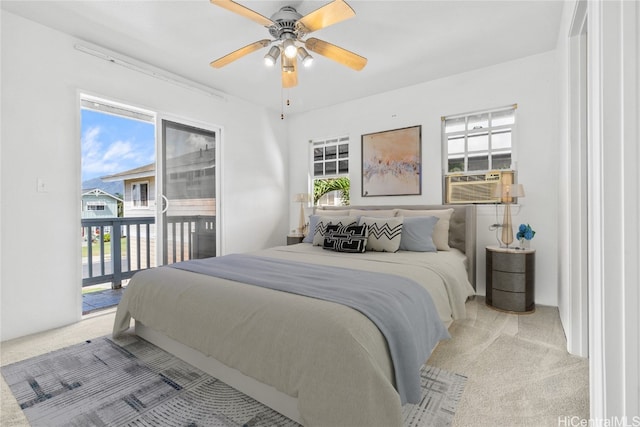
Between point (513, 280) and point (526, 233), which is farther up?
point (526, 233)

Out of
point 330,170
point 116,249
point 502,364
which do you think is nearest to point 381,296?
point 502,364

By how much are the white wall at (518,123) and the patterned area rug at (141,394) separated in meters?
2.08

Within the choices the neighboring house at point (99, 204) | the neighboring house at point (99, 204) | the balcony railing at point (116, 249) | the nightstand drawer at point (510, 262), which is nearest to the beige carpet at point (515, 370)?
the nightstand drawer at point (510, 262)

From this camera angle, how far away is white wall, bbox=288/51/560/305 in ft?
10.0

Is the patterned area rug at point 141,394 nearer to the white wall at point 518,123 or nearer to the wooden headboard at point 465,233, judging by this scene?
the wooden headboard at point 465,233

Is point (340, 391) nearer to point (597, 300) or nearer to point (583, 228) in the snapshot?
point (597, 300)

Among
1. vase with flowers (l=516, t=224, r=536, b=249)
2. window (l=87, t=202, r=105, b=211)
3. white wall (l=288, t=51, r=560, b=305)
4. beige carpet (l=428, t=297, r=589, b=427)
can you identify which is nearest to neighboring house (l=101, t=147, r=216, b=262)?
window (l=87, t=202, r=105, b=211)

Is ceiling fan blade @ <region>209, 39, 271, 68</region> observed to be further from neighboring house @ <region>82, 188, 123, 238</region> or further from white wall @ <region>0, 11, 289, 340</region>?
neighboring house @ <region>82, 188, 123, 238</region>

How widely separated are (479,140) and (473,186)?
548 mm

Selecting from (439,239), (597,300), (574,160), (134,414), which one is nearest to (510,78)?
(574,160)

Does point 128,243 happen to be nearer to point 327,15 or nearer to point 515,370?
point 327,15

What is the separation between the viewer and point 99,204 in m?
4.31

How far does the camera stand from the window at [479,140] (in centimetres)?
334

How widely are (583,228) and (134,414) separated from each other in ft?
9.33
